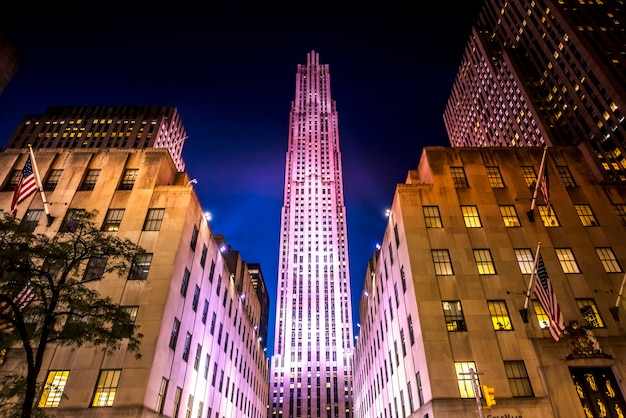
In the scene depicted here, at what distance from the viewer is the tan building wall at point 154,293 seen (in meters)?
26.7

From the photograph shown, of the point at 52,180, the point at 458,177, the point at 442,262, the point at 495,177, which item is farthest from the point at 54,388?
the point at 495,177

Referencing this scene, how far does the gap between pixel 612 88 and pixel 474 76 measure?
206 feet

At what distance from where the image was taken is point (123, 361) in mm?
27109

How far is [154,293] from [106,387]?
23.4ft

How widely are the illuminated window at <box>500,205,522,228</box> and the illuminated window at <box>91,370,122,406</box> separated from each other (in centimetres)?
3556

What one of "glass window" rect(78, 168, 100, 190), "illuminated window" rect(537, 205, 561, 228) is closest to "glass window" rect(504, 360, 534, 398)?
"illuminated window" rect(537, 205, 561, 228)

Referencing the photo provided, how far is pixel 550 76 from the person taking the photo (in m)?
104

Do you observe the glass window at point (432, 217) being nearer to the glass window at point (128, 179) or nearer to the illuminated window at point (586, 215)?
the illuminated window at point (586, 215)

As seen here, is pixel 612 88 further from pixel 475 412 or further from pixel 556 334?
pixel 475 412

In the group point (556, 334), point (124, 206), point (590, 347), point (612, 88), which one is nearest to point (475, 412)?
point (556, 334)

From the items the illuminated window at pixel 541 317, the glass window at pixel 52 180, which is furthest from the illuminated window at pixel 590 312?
the glass window at pixel 52 180

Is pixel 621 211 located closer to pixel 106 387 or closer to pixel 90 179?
pixel 106 387

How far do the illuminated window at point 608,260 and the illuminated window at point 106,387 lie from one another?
41279 mm

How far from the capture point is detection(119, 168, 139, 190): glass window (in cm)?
3774
